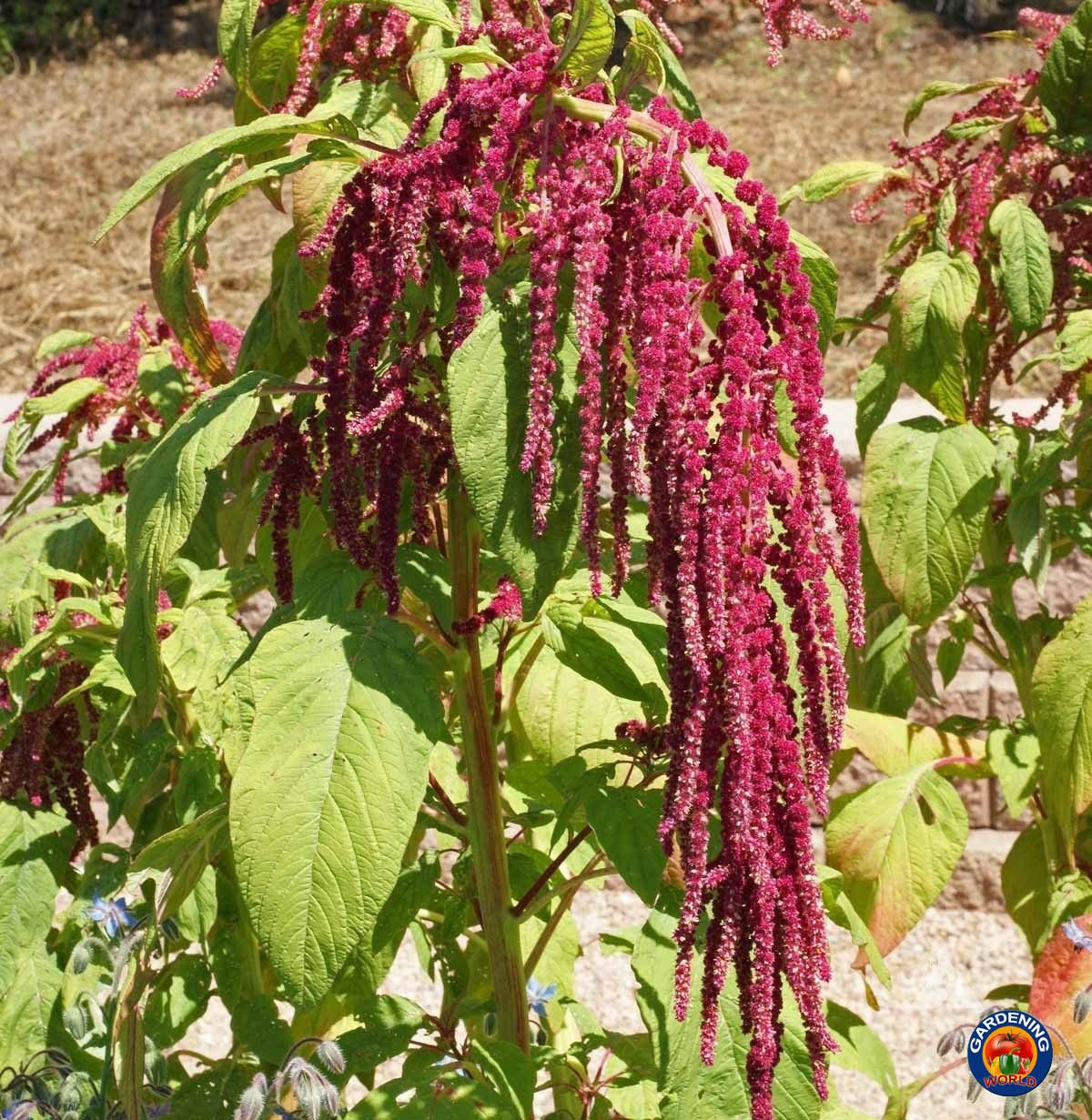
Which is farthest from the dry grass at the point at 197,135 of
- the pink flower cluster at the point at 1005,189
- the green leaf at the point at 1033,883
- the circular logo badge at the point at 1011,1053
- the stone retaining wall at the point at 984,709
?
the circular logo badge at the point at 1011,1053

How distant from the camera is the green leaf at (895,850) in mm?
1747

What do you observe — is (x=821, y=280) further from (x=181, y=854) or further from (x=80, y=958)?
(x=80, y=958)

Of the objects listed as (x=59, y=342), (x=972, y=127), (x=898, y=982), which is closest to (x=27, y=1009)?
(x=59, y=342)

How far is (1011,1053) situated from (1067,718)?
0.49m

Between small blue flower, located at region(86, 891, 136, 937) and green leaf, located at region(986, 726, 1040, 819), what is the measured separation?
983mm

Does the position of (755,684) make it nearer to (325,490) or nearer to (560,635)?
(560,635)

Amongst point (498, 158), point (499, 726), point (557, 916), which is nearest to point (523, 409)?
point (498, 158)

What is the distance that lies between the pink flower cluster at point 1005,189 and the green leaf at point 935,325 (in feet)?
0.18

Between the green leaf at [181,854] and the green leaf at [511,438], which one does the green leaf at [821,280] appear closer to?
the green leaf at [511,438]

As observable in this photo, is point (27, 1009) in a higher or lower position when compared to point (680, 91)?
lower

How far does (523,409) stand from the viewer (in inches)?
39.8

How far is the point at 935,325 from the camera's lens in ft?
5.73

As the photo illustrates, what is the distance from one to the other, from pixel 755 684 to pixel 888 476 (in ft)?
3.09

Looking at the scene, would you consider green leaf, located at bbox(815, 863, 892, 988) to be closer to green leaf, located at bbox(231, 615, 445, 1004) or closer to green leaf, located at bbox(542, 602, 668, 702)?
green leaf, located at bbox(542, 602, 668, 702)
